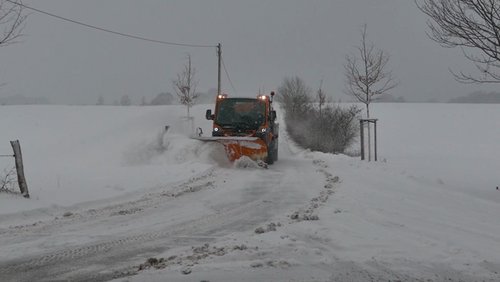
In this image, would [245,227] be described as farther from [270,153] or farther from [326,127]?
[326,127]

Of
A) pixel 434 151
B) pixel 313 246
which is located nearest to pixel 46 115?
pixel 434 151

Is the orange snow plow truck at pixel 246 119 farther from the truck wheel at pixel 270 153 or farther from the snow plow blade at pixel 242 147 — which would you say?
the snow plow blade at pixel 242 147

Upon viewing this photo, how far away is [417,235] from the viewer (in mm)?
6277

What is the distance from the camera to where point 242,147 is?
15.6 m

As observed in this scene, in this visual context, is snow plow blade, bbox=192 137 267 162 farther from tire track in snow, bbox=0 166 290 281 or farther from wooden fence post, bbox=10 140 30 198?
wooden fence post, bbox=10 140 30 198

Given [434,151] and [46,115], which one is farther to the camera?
[46,115]

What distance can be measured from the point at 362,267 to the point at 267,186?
6505 mm

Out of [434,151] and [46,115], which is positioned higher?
[46,115]

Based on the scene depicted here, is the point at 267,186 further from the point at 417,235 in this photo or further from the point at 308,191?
the point at 417,235

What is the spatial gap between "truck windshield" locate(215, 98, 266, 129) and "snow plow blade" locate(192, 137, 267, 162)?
121cm

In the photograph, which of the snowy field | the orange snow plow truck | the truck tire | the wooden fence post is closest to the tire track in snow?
the snowy field

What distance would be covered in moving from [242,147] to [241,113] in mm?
1922

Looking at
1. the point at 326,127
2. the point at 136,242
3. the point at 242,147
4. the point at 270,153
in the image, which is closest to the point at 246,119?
the point at 270,153

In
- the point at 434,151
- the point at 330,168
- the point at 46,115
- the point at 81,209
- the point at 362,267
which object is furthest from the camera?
the point at 46,115
